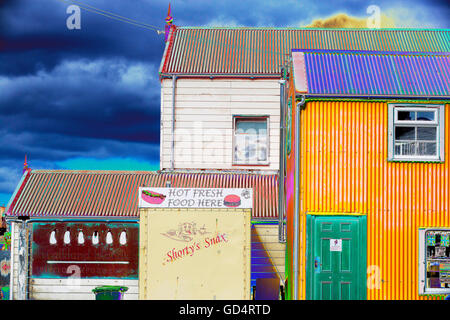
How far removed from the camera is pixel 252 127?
25406mm

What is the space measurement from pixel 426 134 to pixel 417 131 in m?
0.28

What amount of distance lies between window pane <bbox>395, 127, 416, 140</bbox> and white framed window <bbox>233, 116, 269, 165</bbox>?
31.8 feet

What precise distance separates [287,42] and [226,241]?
45.8 ft

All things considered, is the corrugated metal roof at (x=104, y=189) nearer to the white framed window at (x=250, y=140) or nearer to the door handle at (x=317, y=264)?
the white framed window at (x=250, y=140)

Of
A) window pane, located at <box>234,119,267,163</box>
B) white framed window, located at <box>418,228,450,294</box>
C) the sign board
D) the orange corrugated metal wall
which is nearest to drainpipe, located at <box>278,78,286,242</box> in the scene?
window pane, located at <box>234,119,267,163</box>

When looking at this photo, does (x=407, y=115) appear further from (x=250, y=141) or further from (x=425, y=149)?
(x=250, y=141)

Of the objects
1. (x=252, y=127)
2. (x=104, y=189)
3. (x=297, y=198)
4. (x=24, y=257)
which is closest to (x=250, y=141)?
(x=252, y=127)

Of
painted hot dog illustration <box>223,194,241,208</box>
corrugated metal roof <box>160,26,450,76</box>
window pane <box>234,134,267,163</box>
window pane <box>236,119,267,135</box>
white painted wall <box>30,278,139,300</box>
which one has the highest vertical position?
corrugated metal roof <box>160,26,450,76</box>

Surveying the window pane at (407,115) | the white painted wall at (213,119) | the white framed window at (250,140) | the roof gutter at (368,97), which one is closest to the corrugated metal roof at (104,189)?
the white painted wall at (213,119)

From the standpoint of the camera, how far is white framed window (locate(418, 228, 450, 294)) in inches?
601

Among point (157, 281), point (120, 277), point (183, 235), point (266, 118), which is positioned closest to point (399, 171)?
point (183, 235)

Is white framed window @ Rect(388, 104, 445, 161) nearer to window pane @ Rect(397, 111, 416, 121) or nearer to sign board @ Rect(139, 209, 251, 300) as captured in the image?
window pane @ Rect(397, 111, 416, 121)
